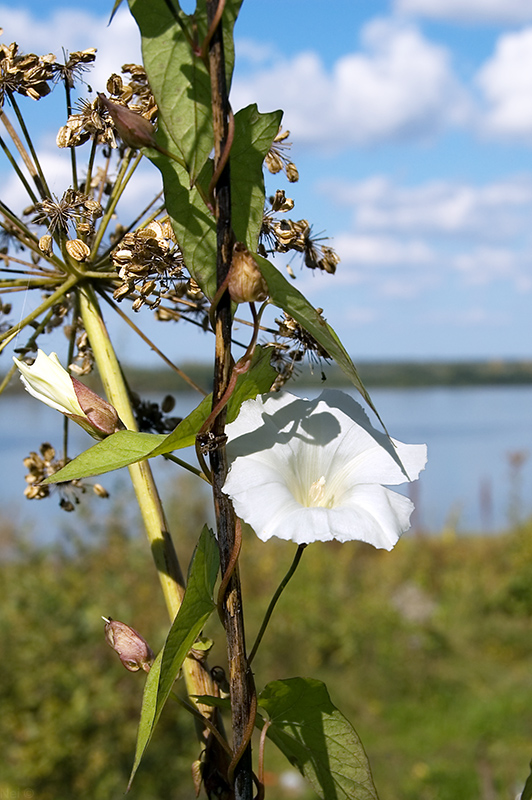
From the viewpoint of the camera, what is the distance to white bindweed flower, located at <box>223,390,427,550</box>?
0.43 m

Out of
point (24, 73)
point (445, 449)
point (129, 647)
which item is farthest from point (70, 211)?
point (445, 449)

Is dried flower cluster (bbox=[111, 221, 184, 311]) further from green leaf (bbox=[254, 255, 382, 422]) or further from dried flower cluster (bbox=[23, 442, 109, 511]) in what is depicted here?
dried flower cluster (bbox=[23, 442, 109, 511])

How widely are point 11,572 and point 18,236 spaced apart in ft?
11.8

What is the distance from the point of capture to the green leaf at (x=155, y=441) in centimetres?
43

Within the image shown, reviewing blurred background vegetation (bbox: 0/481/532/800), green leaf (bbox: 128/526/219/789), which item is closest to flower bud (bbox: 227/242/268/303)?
green leaf (bbox: 128/526/219/789)

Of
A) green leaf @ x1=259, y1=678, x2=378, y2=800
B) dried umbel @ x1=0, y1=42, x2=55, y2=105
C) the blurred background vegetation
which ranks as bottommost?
the blurred background vegetation

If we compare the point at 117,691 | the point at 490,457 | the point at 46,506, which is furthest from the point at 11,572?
the point at 490,457

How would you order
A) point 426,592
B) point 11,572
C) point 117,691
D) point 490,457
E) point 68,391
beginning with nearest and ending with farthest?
1. point 68,391
2. point 117,691
3. point 11,572
4. point 426,592
5. point 490,457

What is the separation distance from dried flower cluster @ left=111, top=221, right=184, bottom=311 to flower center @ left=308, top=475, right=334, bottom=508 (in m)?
0.18

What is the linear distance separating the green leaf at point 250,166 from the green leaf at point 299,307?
82 mm

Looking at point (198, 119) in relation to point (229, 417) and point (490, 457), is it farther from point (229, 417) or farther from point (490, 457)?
point (490, 457)

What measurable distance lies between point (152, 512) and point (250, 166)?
11.3 inches

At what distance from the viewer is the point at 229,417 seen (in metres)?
0.47

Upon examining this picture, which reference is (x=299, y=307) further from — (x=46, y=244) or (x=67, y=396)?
(x=46, y=244)
